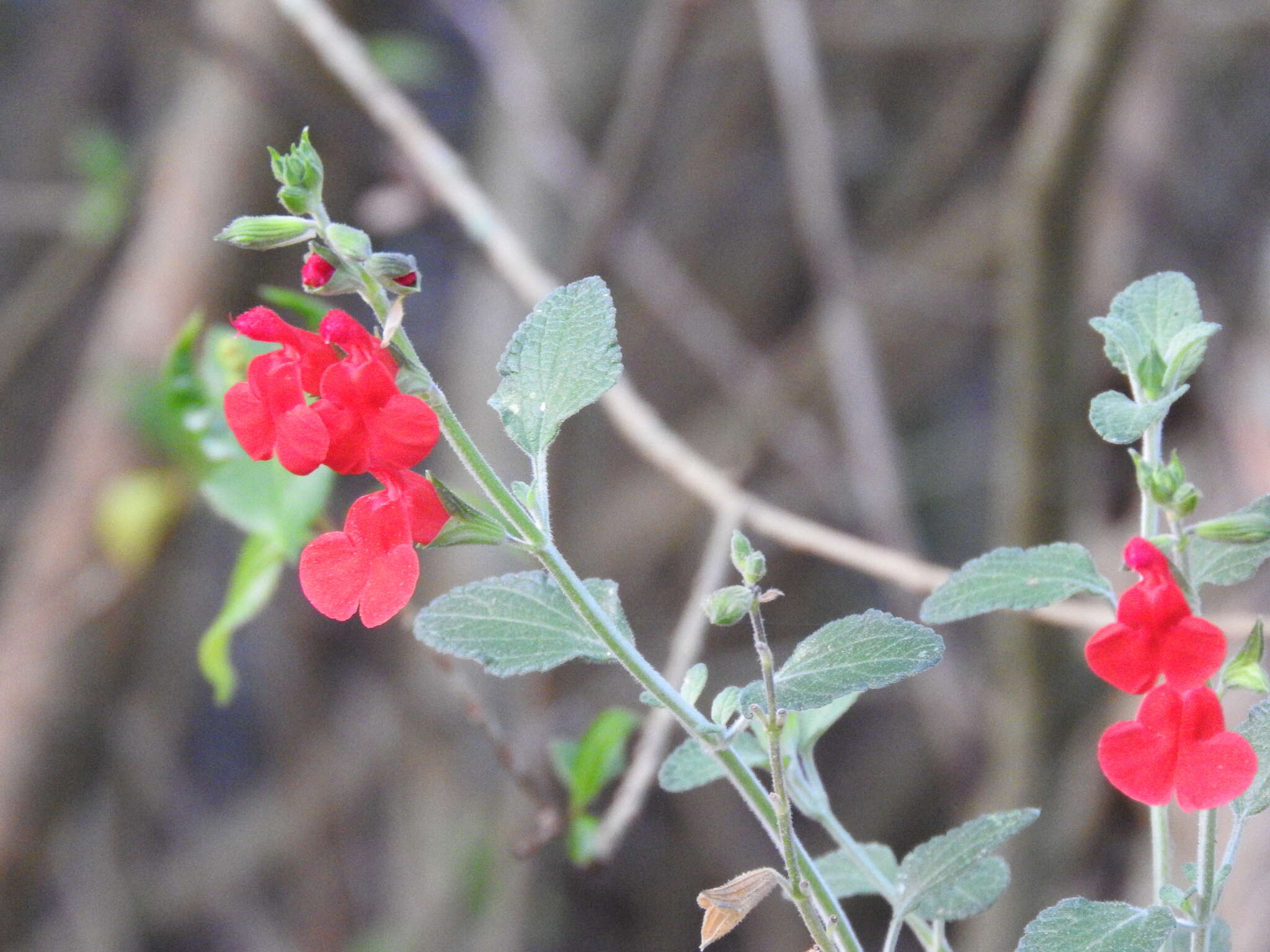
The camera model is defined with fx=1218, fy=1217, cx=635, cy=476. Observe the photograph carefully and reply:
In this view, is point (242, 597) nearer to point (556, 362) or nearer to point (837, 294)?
point (556, 362)

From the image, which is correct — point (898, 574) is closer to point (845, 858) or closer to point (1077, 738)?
point (845, 858)

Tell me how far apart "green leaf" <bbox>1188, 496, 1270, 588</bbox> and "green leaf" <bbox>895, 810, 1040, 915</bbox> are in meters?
0.11

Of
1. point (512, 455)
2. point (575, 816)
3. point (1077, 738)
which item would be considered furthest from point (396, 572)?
point (1077, 738)

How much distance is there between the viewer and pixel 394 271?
0.38 meters

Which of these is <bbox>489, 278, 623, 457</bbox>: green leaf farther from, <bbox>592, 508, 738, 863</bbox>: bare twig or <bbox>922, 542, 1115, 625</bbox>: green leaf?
<bbox>592, 508, 738, 863</bbox>: bare twig

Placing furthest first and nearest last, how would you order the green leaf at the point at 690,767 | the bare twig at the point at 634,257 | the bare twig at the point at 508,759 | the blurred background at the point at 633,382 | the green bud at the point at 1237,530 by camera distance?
the bare twig at the point at 634,257 < the blurred background at the point at 633,382 < the bare twig at the point at 508,759 < the green leaf at the point at 690,767 < the green bud at the point at 1237,530

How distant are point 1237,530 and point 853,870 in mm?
232

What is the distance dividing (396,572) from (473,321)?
5.61ft

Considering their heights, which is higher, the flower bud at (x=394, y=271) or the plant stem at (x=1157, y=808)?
the flower bud at (x=394, y=271)

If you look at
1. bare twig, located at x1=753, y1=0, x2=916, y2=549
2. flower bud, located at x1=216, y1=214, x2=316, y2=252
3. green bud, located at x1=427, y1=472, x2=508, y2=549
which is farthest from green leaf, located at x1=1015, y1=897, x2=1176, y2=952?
bare twig, located at x1=753, y1=0, x2=916, y2=549

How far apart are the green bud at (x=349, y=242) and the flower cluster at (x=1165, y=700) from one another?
261mm

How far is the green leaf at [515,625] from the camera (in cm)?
41

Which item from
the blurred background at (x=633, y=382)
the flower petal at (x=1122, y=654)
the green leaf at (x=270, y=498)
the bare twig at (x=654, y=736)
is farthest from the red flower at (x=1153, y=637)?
the blurred background at (x=633, y=382)

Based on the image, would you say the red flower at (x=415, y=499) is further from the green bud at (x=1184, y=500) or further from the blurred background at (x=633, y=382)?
the blurred background at (x=633, y=382)
